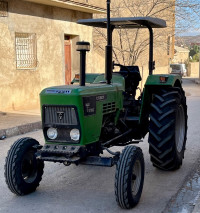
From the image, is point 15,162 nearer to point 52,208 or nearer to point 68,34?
point 52,208

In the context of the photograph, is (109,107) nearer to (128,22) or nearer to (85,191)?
(85,191)

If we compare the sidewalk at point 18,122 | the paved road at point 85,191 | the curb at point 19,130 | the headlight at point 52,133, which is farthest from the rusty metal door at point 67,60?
the headlight at point 52,133

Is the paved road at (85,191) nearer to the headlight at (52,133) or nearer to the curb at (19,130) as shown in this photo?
the headlight at (52,133)

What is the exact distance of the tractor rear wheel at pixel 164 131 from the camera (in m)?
5.80

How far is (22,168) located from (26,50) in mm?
9163

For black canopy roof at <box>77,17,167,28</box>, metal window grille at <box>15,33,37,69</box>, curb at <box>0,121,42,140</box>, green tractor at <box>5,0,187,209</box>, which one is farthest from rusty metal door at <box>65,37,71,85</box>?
green tractor at <box>5,0,187,209</box>

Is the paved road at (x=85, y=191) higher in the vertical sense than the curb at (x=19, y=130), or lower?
higher

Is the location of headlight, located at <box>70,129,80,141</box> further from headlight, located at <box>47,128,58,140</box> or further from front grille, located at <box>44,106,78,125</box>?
headlight, located at <box>47,128,58,140</box>

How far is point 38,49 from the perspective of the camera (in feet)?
46.6

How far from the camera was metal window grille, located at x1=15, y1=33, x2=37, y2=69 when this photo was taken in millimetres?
13633

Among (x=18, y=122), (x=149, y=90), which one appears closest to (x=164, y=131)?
(x=149, y=90)

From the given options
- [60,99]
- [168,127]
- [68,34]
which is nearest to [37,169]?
[60,99]

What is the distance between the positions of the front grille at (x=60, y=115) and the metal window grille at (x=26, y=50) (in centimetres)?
887

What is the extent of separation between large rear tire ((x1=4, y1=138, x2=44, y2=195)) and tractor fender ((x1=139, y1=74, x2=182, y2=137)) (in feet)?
5.40
